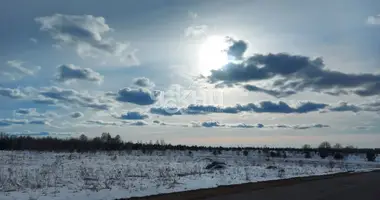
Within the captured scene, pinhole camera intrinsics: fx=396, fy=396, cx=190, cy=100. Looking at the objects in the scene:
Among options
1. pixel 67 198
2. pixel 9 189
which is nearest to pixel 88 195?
pixel 67 198

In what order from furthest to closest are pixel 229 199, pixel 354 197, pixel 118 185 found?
pixel 118 185
pixel 354 197
pixel 229 199

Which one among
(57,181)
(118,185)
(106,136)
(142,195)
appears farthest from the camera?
(106,136)

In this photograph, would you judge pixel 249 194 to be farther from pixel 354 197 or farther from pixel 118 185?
pixel 118 185

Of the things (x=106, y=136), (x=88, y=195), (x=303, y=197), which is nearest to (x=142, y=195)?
(x=88, y=195)

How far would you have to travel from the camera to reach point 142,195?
1728 cm

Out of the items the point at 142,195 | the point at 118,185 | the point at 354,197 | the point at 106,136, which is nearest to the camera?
the point at 354,197

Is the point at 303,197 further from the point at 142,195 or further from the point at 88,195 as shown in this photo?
the point at 88,195

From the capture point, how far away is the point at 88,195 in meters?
16.8

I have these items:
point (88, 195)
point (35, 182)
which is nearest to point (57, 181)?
point (35, 182)

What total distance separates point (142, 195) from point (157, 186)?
9.61 ft

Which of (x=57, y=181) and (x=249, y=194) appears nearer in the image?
(x=249, y=194)

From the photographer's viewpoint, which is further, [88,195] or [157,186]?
[157,186]

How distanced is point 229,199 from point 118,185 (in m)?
7.16

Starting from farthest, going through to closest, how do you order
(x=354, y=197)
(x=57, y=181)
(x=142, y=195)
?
1. (x=57, y=181)
2. (x=142, y=195)
3. (x=354, y=197)
